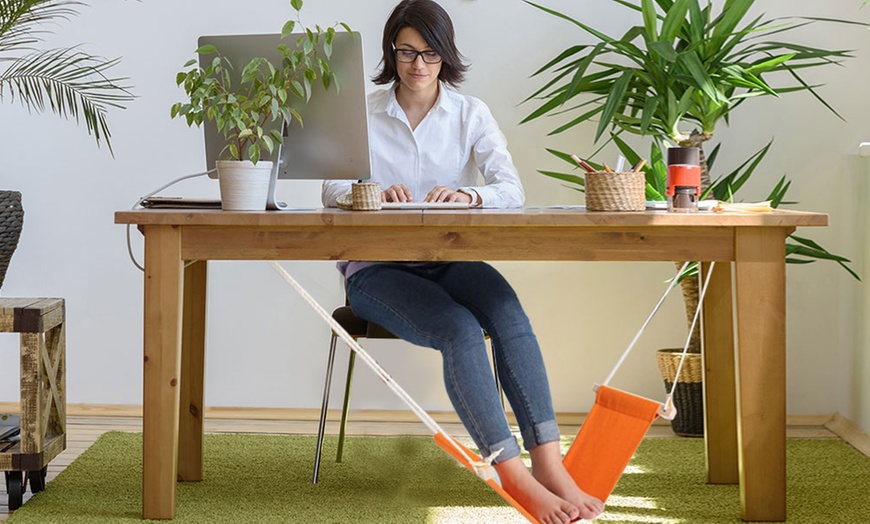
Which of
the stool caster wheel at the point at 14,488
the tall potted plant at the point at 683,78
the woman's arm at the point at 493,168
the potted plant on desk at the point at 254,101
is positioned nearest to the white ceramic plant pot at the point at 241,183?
the potted plant on desk at the point at 254,101

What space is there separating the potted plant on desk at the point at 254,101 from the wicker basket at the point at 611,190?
2.07ft

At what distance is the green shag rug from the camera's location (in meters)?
2.38

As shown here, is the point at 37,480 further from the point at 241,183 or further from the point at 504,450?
the point at 504,450

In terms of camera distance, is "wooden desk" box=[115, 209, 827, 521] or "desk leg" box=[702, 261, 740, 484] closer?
"wooden desk" box=[115, 209, 827, 521]

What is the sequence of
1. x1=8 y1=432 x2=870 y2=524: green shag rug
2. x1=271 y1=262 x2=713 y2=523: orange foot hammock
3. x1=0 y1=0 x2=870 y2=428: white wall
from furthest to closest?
x1=0 y1=0 x2=870 y2=428: white wall
x1=8 y1=432 x2=870 y2=524: green shag rug
x1=271 y1=262 x2=713 y2=523: orange foot hammock

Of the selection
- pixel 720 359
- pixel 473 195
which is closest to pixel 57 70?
pixel 473 195

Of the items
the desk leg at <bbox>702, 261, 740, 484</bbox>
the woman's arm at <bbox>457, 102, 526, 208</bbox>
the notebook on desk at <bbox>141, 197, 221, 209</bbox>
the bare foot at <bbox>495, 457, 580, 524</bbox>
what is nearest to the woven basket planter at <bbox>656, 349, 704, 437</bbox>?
the desk leg at <bbox>702, 261, 740, 484</bbox>

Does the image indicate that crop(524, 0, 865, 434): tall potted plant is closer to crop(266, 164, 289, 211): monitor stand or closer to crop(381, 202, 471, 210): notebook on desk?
crop(381, 202, 471, 210): notebook on desk

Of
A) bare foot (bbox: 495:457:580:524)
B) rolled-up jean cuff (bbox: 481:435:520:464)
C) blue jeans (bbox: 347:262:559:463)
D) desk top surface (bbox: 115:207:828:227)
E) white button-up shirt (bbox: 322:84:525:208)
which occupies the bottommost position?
bare foot (bbox: 495:457:580:524)

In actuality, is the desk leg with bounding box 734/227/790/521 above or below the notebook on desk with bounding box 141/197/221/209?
below

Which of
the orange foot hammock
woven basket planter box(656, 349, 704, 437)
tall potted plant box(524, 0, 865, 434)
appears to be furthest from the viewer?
woven basket planter box(656, 349, 704, 437)

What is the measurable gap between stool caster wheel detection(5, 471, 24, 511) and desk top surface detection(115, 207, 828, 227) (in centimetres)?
71

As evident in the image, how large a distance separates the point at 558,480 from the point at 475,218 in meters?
0.57

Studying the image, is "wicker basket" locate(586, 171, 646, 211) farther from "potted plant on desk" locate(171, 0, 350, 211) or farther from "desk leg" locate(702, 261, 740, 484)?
"potted plant on desk" locate(171, 0, 350, 211)
